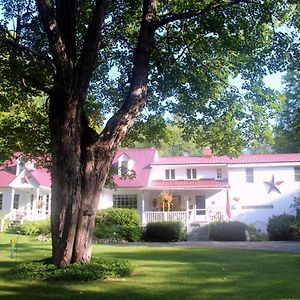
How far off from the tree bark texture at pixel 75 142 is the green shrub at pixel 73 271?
30cm

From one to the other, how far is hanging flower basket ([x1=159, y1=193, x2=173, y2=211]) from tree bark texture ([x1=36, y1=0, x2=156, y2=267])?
861 inches

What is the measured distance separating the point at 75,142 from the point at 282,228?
18642 mm

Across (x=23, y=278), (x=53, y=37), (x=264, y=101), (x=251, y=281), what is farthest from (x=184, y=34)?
(x=23, y=278)

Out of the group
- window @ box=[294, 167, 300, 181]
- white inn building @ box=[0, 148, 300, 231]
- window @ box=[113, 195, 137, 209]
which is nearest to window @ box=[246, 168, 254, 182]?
white inn building @ box=[0, 148, 300, 231]

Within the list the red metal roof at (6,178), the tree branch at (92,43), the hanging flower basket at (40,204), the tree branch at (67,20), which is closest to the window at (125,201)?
the hanging flower basket at (40,204)

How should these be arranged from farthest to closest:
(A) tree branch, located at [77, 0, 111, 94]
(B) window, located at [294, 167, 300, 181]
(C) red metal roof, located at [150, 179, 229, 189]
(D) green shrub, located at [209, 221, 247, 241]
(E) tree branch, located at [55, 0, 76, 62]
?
1. (B) window, located at [294, 167, 300, 181]
2. (C) red metal roof, located at [150, 179, 229, 189]
3. (D) green shrub, located at [209, 221, 247, 241]
4. (E) tree branch, located at [55, 0, 76, 62]
5. (A) tree branch, located at [77, 0, 111, 94]

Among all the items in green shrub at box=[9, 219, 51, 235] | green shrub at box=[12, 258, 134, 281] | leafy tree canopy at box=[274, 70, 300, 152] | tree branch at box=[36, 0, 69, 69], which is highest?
leafy tree canopy at box=[274, 70, 300, 152]

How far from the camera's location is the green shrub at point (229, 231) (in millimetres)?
25891

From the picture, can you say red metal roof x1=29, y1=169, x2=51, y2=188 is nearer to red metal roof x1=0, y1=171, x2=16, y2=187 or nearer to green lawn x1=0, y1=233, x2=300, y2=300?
red metal roof x1=0, y1=171, x2=16, y2=187

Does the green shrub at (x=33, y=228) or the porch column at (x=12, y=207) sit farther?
the porch column at (x=12, y=207)

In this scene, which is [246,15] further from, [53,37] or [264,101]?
[53,37]

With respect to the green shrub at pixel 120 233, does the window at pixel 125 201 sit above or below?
above

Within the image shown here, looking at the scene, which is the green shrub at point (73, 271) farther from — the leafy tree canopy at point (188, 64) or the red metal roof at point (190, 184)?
the red metal roof at point (190, 184)

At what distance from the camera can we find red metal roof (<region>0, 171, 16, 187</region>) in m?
36.8
